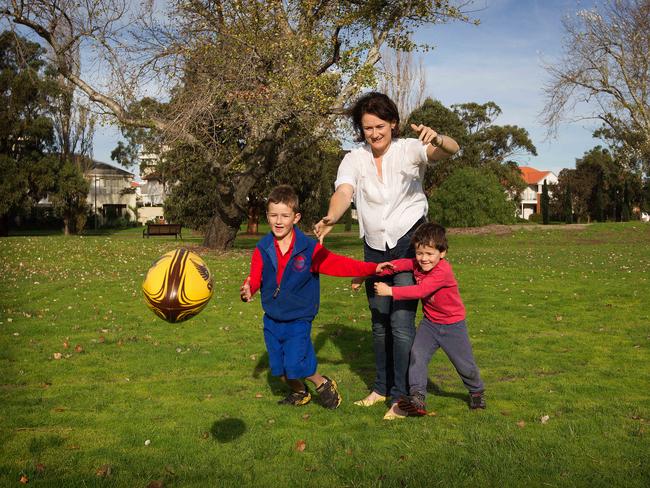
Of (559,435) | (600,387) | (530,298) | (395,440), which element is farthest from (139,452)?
(530,298)

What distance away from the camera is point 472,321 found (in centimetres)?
996

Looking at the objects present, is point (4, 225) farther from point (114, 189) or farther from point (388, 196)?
point (388, 196)

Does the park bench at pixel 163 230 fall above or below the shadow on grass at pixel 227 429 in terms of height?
above

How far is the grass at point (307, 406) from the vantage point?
13.6 feet

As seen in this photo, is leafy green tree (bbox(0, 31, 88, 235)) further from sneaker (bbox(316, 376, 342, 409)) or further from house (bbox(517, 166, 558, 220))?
house (bbox(517, 166, 558, 220))

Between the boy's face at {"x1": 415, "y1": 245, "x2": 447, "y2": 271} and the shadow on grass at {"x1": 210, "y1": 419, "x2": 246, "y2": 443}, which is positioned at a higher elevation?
the boy's face at {"x1": 415, "y1": 245, "x2": 447, "y2": 271}

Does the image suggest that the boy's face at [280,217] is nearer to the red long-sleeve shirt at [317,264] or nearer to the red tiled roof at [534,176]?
the red long-sleeve shirt at [317,264]

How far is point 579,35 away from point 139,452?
35.0 meters

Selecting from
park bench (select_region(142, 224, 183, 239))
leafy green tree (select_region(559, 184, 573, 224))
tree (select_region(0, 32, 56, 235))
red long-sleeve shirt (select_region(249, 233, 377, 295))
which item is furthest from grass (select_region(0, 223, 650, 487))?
leafy green tree (select_region(559, 184, 573, 224))

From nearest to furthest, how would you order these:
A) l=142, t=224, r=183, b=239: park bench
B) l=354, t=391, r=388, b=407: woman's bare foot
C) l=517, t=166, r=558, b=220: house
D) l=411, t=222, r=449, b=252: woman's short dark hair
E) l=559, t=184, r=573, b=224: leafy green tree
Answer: l=411, t=222, r=449, b=252: woman's short dark hair, l=354, t=391, r=388, b=407: woman's bare foot, l=142, t=224, r=183, b=239: park bench, l=559, t=184, r=573, b=224: leafy green tree, l=517, t=166, r=558, b=220: house

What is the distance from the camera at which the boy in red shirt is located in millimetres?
5184

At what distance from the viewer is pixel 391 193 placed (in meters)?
5.36

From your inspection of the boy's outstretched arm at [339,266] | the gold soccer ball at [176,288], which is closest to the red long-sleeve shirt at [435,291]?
the boy's outstretched arm at [339,266]

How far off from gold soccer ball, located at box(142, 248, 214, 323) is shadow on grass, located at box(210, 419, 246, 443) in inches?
36.7
